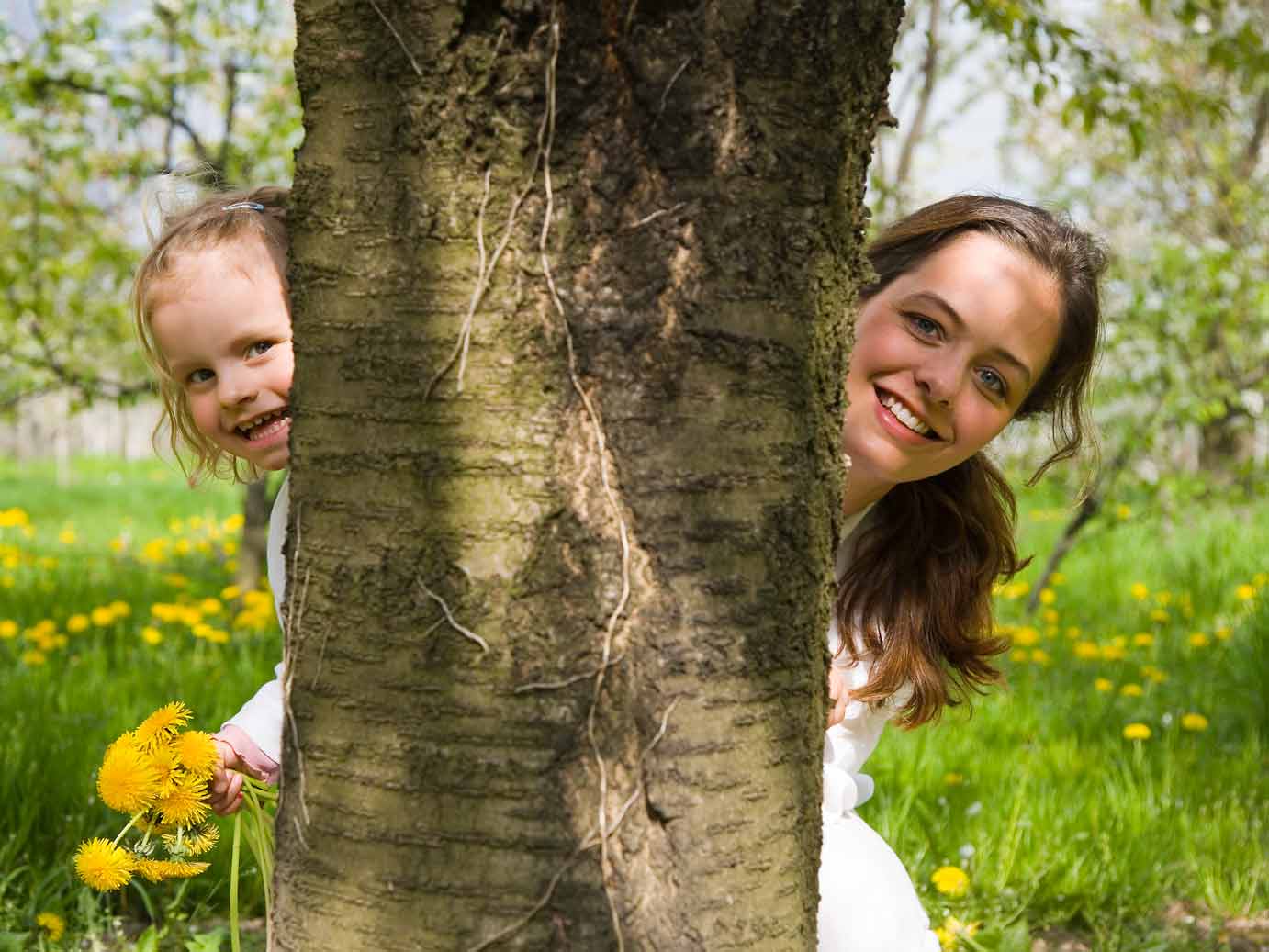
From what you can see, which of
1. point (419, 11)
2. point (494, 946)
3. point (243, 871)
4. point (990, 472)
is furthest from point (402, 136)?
point (243, 871)

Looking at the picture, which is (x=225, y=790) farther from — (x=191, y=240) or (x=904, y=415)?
(x=904, y=415)

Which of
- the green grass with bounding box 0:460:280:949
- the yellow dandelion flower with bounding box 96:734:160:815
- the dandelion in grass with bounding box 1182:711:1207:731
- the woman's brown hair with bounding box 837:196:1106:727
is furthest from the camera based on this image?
the dandelion in grass with bounding box 1182:711:1207:731

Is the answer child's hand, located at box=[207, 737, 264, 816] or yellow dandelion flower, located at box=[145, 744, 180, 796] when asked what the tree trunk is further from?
child's hand, located at box=[207, 737, 264, 816]

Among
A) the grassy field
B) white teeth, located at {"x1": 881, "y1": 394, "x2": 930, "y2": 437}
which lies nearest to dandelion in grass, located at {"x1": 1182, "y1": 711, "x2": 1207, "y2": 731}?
the grassy field

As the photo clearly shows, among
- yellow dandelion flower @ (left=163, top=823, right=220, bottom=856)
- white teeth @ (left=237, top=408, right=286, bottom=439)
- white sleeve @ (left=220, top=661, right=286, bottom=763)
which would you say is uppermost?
white teeth @ (left=237, top=408, right=286, bottom=439)

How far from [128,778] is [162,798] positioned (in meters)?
0.06

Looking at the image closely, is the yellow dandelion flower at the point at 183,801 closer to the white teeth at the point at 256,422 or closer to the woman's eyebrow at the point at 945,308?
the white teeth at the point at 256,422

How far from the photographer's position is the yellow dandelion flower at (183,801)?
1.32 m

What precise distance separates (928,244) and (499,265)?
1196 mm

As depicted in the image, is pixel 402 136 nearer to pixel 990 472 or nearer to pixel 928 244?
pixel 928 244

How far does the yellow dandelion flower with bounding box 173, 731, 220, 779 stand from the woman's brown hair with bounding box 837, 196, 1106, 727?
1016 millimetres

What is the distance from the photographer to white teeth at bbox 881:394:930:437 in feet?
5.99

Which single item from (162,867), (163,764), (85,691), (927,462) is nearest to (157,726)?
(163,764)

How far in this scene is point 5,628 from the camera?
11.9ft
